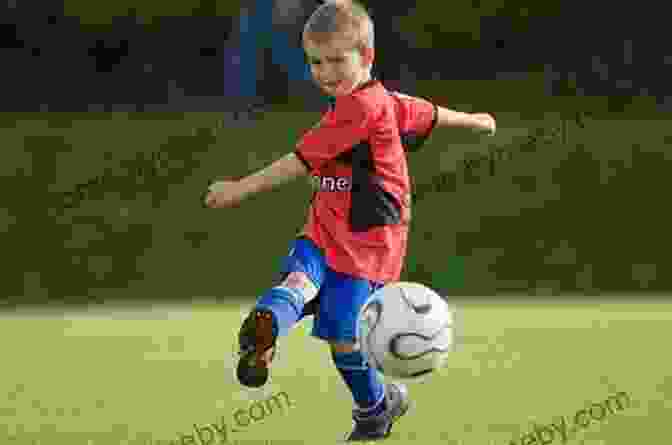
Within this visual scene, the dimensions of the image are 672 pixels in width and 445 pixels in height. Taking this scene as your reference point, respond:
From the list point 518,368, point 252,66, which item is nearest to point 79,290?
point 252,66

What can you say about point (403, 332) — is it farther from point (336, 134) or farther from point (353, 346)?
point (336, 134)

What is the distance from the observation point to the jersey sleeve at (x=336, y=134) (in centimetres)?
775

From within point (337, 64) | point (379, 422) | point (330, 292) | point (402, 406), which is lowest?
point (379, 422)

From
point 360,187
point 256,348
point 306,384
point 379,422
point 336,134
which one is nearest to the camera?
point 256,348

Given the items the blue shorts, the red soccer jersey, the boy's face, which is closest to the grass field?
the blue shorts

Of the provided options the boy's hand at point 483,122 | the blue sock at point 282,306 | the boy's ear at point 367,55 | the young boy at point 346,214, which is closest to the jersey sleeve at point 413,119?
the young boy at point 346,214

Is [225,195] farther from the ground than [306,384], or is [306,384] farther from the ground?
[306,384]

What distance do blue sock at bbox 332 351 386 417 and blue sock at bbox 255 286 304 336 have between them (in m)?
0.32

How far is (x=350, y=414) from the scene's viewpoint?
8.82 metres

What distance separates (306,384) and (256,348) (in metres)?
2.38

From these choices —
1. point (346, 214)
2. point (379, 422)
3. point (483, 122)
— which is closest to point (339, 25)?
point (346, 214)

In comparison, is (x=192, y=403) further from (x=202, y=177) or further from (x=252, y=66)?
(x=252, y=66)

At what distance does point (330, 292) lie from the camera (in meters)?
7.99

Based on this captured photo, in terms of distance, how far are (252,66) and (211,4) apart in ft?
7.06
